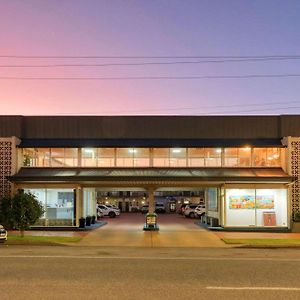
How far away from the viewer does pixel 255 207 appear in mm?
31375

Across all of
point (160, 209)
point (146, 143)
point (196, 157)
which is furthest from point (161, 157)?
point (160, 209)

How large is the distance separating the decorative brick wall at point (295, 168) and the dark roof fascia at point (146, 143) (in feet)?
2.76

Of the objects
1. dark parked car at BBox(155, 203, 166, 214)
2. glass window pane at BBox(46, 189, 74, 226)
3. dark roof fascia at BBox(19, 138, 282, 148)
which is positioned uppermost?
dark roof fascia at BBox(19, 138, 282, 148)

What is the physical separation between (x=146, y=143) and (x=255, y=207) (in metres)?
7.65

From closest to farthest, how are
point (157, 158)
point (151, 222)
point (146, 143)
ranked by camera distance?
point (151, 222)
point (146, 143)
point (157, 158)

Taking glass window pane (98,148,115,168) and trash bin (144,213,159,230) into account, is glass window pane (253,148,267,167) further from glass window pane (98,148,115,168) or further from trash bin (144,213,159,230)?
glass window pane (98,148,115,168)

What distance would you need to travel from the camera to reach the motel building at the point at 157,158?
31219mm

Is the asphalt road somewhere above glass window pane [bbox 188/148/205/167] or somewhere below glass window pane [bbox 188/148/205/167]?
below

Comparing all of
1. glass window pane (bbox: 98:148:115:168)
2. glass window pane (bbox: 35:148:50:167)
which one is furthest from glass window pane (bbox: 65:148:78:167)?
glass window pane (bbox: 98:148:115:168)

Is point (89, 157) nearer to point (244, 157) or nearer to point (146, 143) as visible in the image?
point (146, 143)

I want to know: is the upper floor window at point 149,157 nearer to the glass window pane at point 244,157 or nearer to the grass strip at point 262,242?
the glass window pane at point 244,157

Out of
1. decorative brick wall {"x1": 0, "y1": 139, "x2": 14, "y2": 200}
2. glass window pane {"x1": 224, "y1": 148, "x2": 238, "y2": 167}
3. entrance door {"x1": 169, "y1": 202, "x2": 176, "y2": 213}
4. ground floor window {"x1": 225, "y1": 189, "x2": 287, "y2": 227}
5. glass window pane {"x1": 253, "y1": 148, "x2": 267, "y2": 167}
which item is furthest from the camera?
entrance door {"x1": 169, "y1": 202, "x2": 176, "y2": 213}

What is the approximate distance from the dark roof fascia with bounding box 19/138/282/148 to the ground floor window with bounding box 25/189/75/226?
283 cm

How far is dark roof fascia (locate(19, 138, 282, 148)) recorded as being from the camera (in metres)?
32.0
